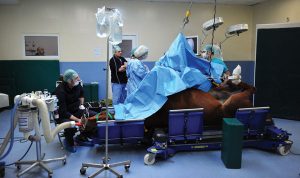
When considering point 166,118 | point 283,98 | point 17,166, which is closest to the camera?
point 17,166

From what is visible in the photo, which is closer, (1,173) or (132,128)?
(1,173)

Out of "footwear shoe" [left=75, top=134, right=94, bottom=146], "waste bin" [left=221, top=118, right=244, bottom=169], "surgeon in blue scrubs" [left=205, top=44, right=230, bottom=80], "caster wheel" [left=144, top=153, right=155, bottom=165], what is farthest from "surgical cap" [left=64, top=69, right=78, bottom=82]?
"surgeon in blue scrubs" [left=205, top=44, right=230, bottom=80]

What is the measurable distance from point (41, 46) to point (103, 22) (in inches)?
174

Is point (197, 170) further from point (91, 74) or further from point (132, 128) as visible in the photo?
point (91, 74)

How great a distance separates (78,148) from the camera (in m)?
3.61

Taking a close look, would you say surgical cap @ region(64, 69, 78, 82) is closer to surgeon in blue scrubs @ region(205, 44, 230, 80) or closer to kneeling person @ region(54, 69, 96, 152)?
kneeling person @ region(54, 69, 96, 152)

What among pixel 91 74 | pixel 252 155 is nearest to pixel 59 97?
pixel 252 155

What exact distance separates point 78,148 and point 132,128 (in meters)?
0.94

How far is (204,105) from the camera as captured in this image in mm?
3422

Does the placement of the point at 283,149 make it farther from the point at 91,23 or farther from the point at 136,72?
the point at 91,23

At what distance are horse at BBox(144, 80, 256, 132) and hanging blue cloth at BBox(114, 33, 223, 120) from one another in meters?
0.13

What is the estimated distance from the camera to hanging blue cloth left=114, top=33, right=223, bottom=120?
3.32 metres

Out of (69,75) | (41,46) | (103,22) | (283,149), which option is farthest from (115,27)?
(41,46)

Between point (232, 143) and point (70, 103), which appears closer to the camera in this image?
point (232, 143)
